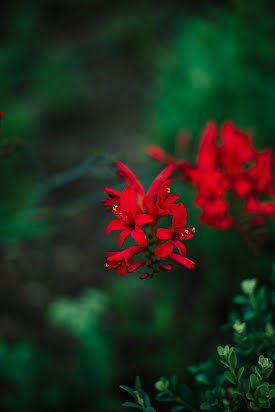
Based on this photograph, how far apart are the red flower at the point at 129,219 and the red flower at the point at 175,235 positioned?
52 millimetres

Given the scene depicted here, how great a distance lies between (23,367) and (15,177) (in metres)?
1.60

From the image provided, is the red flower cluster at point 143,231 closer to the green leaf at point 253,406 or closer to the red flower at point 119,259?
the red flower at point 119,259

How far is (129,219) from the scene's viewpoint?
1062mm

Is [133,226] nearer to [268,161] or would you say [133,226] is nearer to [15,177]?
[268,161]

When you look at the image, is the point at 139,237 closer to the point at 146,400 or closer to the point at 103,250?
the point at 146,400

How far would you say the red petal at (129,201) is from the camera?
3.37 feet

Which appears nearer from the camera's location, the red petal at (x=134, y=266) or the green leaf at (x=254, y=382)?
the green leaf at (x=254, y=382)

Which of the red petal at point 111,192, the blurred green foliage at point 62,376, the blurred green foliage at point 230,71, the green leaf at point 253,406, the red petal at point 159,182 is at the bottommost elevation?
the green leaf at point 253,406

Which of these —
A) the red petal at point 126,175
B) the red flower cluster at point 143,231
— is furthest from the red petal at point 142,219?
the red petal at point 126,175

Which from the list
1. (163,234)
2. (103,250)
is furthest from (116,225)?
(103,250)

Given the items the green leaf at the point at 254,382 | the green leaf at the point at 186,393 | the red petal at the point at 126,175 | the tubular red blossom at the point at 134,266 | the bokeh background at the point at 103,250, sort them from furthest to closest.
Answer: the bokeh background at the point at 103,250 → the red petal at the point at 126,175 → the green leaf at the point at 186,393 → the tubular red blossom at the point at 134,266 → the green leaf at the point at 254,382

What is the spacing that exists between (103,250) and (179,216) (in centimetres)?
291

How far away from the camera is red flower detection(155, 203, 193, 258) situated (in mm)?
990

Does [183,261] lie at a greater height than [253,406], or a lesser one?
greater
